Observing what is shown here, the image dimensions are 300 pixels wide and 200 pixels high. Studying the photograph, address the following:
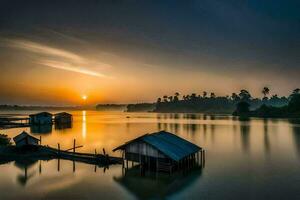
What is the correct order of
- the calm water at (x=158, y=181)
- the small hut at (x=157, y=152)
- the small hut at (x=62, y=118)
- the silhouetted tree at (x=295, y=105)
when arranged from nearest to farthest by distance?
the calm water at (x=158, y=181) → the small hut at (x=157, y=152) → the small hut at (x=62, y=118) → the silhouetted tree at (x=295, y=105)

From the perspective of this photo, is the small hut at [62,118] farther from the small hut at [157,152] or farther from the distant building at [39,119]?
the small hut at [157,152]

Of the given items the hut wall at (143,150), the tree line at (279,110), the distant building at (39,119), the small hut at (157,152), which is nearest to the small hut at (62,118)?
the distant building at (39,119)

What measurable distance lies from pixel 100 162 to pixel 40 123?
7284 cm

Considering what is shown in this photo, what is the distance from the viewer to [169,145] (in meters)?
Answer: 33.8

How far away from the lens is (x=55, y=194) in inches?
1057

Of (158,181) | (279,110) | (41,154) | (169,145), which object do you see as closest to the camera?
(158,181)

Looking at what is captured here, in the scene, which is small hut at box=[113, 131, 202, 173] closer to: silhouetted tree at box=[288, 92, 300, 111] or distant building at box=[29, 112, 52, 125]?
distant building at box=[29, 112, 52, 125]

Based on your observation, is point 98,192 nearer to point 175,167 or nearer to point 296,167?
point 175,167

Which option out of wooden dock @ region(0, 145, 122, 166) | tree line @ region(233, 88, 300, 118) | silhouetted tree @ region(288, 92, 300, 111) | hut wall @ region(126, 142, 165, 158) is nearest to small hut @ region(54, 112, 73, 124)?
wooden dock @ region(0, 145, 122, 166)

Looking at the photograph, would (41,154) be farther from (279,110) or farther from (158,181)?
(279,110)

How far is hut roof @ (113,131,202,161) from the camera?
A: 31.5 meters

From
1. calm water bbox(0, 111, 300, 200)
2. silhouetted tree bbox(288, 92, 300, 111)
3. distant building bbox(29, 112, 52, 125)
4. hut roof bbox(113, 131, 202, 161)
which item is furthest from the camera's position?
silhouetted tree bbox(288, 92, 300, 111)

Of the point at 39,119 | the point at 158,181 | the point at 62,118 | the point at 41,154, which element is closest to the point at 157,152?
the point at 158,181

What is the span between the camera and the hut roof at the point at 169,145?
31470 mm
